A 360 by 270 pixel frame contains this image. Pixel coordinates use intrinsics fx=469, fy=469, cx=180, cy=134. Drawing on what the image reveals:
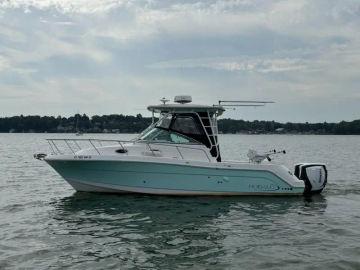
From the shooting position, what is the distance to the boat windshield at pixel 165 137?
14.4m

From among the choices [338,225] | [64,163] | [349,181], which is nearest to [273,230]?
[338,225]

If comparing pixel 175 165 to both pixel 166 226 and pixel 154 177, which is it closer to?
pixel 154 177

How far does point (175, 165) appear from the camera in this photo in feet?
44.7

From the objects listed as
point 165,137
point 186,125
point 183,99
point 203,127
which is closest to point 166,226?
point 165,137

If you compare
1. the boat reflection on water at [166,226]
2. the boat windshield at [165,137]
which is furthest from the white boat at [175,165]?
the boat reflection on water at [166,226]

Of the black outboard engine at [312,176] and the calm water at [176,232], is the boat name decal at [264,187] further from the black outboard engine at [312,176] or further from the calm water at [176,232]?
the black outboard engine at [312,176]

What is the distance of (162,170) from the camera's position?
44.8 feet

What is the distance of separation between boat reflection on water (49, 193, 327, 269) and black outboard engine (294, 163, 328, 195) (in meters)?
0.37

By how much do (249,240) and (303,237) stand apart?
4.11ft

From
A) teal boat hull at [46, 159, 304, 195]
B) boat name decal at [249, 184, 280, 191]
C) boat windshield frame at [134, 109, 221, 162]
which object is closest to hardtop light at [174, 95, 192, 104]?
boat windshield frame at [134, 109, 221, 162]

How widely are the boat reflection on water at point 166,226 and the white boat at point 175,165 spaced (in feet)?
1.13

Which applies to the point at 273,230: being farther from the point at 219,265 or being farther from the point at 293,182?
the point at 293,182

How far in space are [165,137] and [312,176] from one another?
5184 mm

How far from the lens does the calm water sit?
829cm
